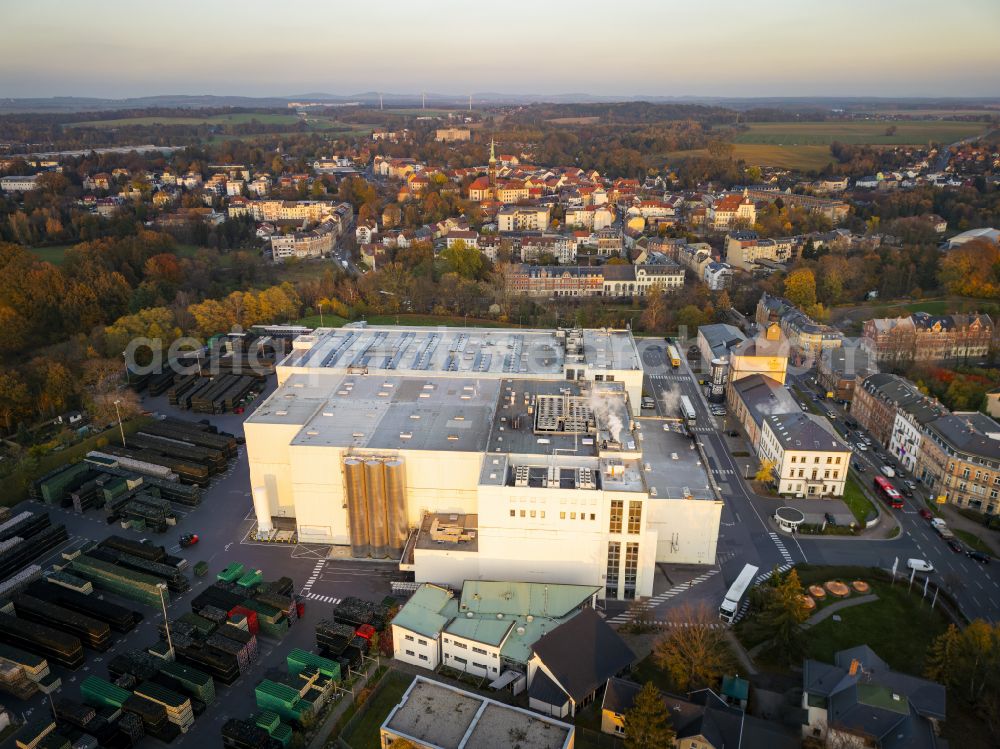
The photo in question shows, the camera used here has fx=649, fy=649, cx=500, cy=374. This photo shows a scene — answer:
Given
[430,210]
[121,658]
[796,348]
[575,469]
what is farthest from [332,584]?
[430,210]

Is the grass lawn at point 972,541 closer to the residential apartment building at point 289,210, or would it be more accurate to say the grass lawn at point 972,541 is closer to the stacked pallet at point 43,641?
the stacked pallet at point 43,641

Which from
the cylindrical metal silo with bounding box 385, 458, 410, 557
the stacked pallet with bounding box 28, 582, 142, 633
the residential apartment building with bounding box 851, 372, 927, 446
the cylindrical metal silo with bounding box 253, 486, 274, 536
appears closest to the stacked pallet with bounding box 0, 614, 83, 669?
the stacked pallet with bounding box 28, 582, 142, 633

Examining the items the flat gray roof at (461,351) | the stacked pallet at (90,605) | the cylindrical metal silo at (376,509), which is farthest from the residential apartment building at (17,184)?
the cylindrical metal silo at (376,509)

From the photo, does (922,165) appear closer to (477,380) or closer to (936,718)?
(477,380)

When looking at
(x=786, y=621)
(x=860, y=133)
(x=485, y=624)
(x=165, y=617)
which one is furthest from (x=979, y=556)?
(x=860, y=133)

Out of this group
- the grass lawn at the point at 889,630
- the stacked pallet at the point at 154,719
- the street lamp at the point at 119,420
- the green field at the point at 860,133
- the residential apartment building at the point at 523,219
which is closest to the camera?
the stacked pallet at the point at 154,719
